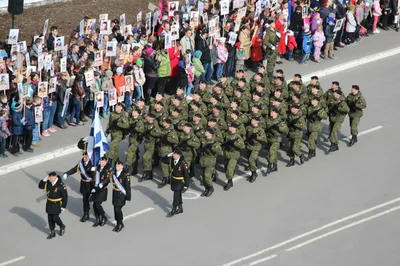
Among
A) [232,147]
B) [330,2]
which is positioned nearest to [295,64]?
[330,2]

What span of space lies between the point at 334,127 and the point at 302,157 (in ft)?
3.40

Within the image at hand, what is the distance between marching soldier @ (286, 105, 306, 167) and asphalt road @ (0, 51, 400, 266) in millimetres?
448

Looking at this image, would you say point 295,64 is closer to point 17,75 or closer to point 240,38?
point 240,38

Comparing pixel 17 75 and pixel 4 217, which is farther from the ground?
pixel 17 75

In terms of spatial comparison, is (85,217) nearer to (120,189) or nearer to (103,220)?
(103,220)

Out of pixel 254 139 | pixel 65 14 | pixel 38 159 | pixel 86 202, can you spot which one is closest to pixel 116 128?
pixel 38 159

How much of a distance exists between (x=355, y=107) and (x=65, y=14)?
10.3m

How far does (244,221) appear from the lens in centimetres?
2581

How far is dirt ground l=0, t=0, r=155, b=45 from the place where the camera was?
34.3 m

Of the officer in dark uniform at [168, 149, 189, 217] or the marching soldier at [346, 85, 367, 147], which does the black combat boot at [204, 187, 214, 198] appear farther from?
the marching soldier at [346, 85, 367, 147]

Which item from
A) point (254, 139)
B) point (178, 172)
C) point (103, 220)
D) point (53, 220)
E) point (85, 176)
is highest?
point (254, 139)

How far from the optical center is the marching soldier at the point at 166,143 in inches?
1063

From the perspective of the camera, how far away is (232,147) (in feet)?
88.7

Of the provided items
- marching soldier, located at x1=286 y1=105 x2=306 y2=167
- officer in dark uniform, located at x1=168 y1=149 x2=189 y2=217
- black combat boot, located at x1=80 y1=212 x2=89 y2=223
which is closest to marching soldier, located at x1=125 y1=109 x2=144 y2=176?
officer in dark uniform, located at x1=168 y1=149 x2=189 y2=217
